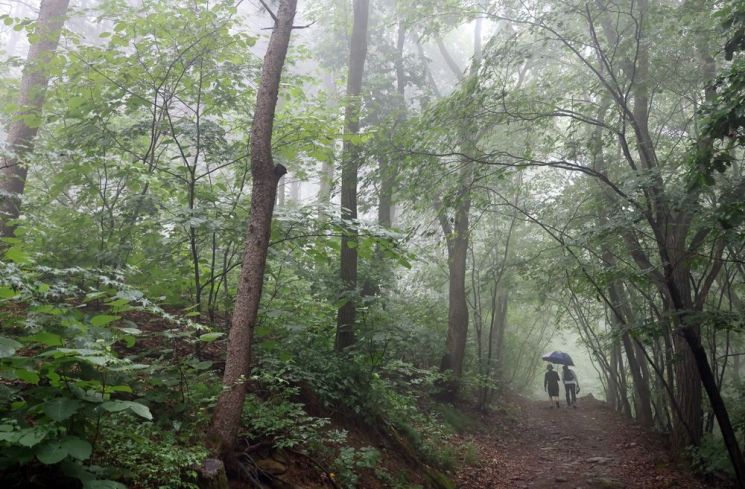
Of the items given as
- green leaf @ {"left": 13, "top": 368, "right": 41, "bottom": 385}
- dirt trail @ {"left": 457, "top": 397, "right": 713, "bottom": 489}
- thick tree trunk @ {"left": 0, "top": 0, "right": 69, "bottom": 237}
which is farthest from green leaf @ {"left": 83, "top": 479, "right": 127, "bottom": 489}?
dirt trail @ {"left": 457, "top": 397, "right": 713, "bottom": 489}

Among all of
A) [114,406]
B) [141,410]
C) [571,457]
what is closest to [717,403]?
[571,457]

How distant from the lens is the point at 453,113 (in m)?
7.40

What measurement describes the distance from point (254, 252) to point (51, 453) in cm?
237

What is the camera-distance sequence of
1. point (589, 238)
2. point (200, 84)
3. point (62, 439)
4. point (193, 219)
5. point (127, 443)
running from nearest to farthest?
point (62, 439) < point (127, 443) < point (193, 219) < point (200, 84) < point (589, 238)

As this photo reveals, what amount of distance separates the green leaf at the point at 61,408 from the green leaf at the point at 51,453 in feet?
0.41

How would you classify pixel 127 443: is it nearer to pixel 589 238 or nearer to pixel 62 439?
pixel 62 439

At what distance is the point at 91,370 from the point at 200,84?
12.8 ft

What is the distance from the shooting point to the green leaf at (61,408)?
2.46 metres

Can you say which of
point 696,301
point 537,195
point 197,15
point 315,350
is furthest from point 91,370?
point 537,195

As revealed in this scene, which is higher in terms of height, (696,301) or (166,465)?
(696,301)

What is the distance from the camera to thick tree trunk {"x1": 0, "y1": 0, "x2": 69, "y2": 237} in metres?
5.86

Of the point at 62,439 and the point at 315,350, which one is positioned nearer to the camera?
the point at 62,439

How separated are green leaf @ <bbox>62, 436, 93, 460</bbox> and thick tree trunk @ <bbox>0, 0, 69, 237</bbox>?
180 inches

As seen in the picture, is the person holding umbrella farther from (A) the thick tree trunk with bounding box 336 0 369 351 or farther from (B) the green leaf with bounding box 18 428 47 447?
(B) the green leaf with bounding box 18 428 47 447
